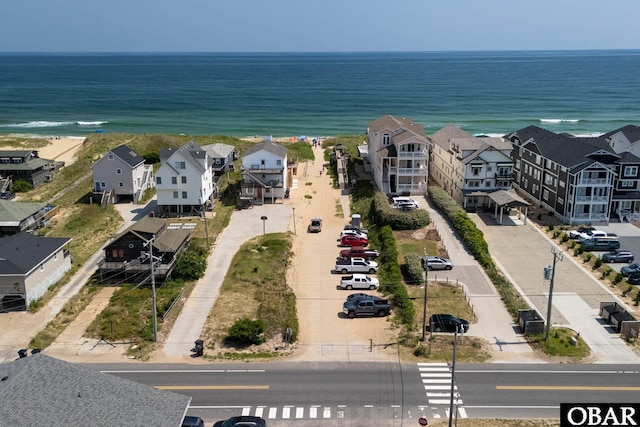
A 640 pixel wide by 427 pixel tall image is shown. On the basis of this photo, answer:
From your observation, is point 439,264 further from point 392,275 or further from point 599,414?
point 599,414

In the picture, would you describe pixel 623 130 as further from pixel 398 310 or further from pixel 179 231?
pixel 179 231

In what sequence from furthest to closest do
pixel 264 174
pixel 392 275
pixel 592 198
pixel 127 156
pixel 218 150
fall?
pixel 218 150, pixel 264 174, pixel 127 156, pixel 592 198, pixel 392 275

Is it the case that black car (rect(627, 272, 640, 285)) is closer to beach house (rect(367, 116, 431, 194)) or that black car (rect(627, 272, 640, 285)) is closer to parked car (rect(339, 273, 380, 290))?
parked car (rect(339, 273, 380, 290))

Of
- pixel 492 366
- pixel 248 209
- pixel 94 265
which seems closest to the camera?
pixel 492 366

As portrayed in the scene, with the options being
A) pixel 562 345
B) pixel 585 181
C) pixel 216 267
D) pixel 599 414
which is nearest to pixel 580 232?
pixel 585 181

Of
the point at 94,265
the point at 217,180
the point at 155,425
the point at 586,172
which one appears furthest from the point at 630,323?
the point at 217,180

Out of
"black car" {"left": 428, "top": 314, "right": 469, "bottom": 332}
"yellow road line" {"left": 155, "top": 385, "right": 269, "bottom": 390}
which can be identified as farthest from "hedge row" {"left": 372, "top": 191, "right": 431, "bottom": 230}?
"yellow road line" {"left": 155, "top": 385, "right": 269, "bottom": 390}

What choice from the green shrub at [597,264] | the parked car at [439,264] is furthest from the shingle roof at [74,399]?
the green shrub at [597,264]

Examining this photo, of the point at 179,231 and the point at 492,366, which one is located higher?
the point at 179,231
